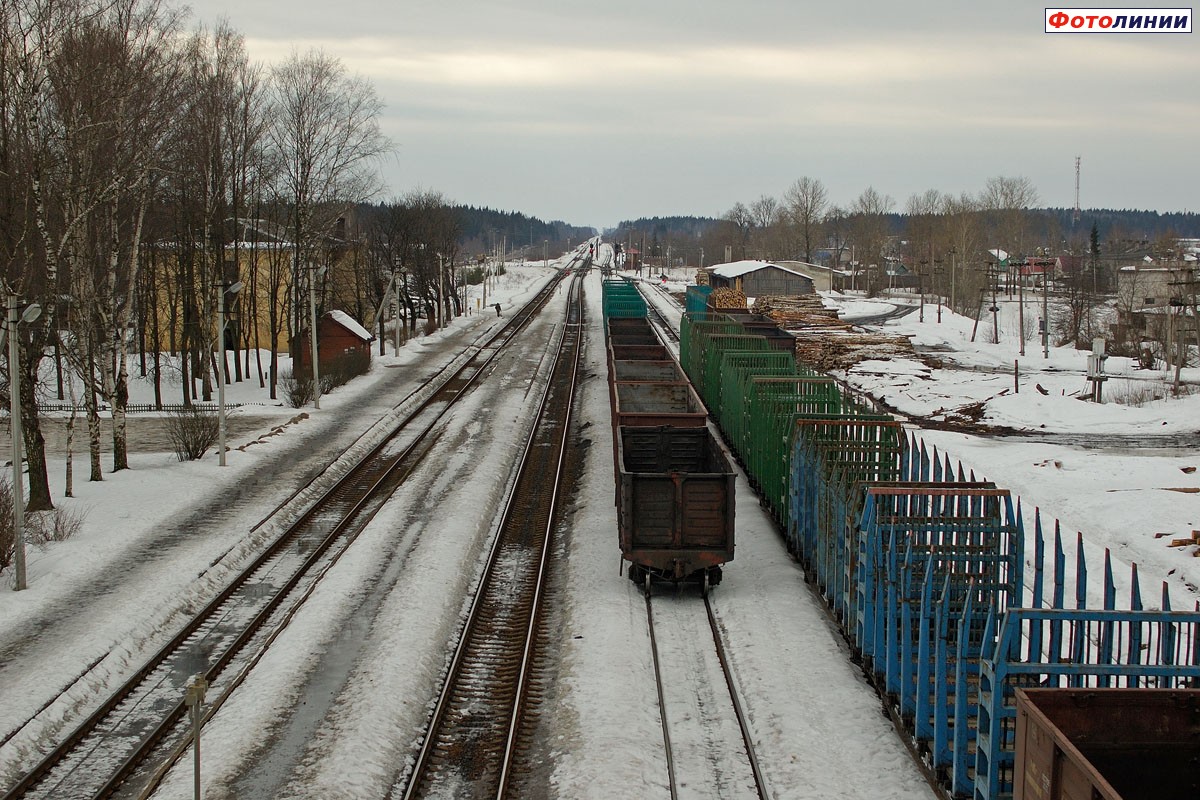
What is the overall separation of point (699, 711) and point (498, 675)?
2863 mm

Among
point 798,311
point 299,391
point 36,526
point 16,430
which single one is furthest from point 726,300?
point 16,430

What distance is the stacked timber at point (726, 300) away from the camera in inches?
2448

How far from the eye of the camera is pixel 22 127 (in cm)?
2038

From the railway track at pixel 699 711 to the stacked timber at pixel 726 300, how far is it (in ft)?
153

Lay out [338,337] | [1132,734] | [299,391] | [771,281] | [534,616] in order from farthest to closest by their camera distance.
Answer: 1. [771,281]
2. [338,337]
3. [299,391]
4. [534,616]
5. [1132,734]

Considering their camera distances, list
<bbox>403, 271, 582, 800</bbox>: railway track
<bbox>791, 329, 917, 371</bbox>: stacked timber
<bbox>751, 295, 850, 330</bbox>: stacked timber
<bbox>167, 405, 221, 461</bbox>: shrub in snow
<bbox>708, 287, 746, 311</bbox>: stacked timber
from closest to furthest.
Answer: <bbox>403, 271, 582, 800</bbox>: railway track < <bbox>167, 405, 221, 461</bbox>: shrub in snow < <bbox>791, 329, 917, 371</bbox>: stacked timber < <bbox>751, 295, 850, 330</bbox>: stacked timber < <bbox>708, 287, 746, 311</bbox>: stacked timber

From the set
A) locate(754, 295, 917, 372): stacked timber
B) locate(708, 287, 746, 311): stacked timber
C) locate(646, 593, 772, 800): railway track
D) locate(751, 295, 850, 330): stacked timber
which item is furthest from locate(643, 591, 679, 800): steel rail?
locate(708, 287, 746, 311): stacked timber

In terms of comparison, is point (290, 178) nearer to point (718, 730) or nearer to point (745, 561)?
point (745, 561)

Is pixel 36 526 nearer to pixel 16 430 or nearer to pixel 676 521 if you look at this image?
pixel 16 430

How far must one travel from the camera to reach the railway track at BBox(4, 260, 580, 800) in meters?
11.3

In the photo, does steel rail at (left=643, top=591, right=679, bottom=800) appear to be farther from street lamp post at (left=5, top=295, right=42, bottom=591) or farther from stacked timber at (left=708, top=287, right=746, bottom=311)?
stacked timber at (left=708, top=287, right=746, bottom=311)

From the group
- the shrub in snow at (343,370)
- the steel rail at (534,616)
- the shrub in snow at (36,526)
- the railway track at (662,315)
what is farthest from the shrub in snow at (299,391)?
the railway track at (662,315)

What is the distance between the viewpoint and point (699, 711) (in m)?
12.6

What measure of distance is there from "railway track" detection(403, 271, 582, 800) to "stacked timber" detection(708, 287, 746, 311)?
39.1 m
